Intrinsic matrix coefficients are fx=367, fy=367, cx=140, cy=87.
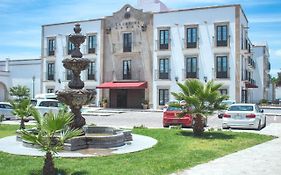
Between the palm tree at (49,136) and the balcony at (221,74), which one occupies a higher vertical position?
the balcony at (221,74)

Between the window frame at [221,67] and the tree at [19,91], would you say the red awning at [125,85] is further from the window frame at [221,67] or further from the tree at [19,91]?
the tree at [19,91]

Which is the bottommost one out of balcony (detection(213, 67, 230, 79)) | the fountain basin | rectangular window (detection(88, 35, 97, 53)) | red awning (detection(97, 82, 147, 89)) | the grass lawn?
the grass lawn

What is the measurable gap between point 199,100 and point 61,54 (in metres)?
35.5

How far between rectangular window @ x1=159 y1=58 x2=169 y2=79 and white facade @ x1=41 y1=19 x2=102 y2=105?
8037 millimetres

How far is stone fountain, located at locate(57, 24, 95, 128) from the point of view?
12.6 m

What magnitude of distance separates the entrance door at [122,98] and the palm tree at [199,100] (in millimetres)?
28876

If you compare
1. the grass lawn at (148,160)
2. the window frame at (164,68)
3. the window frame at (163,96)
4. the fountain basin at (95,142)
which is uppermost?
the window frame at (164,68)

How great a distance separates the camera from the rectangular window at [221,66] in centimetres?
3880

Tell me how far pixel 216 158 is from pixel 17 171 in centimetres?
556

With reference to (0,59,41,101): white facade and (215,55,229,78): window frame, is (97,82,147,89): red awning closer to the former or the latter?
(215,55,229,78): window frame

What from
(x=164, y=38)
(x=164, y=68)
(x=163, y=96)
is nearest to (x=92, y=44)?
(x=164, y=38)

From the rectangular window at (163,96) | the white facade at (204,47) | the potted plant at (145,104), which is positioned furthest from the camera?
the potted plant at (145,104)

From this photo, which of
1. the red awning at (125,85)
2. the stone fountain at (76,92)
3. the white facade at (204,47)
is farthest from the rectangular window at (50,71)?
the stone fountain at (76,92)

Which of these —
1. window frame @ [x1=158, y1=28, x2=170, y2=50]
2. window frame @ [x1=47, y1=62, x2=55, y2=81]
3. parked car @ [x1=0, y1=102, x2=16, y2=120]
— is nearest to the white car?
parked car @ [x1=0, y1=102, x2=16, y2=120]
